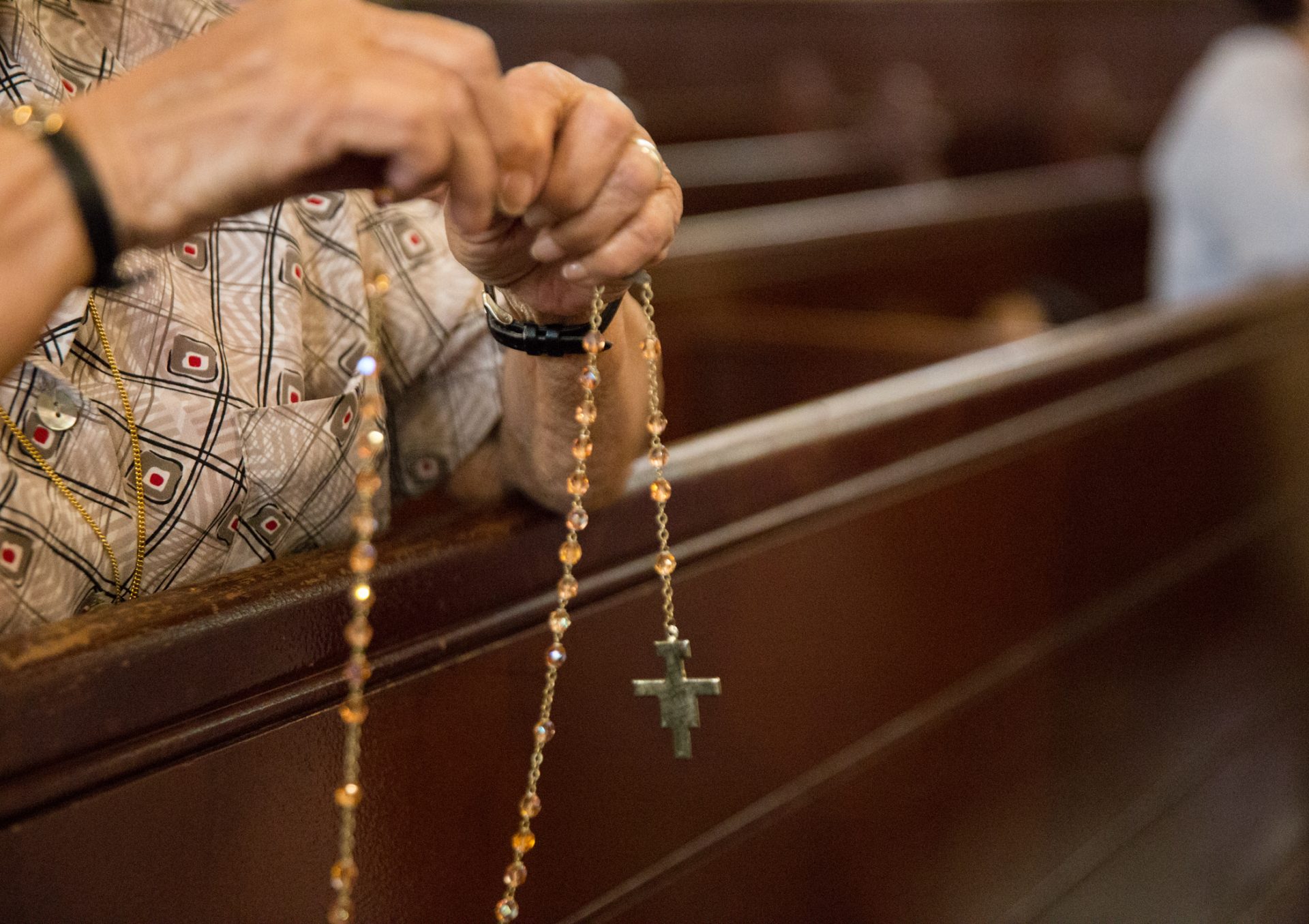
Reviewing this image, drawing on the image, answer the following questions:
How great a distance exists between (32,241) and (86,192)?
3 centimetres

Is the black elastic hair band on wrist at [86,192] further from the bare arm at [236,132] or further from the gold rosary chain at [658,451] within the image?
the gold rosary chain at [658,451]

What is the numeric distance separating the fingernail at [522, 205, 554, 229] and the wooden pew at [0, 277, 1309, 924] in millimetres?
270

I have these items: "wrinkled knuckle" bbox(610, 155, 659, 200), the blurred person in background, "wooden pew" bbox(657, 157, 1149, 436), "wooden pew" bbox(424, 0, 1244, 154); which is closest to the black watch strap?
"wrinkled knuckle" bbox(610, 155, 659, 200)

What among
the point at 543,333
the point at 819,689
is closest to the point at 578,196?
the point at 543,333

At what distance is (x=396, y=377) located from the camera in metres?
1.00

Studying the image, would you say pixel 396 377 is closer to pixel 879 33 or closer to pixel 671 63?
pixel 671 63

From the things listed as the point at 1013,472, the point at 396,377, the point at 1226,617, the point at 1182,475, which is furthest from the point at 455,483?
the point at 1226,617

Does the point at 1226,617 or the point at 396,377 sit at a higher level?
the point at 396,377

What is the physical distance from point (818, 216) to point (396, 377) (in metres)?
2.19

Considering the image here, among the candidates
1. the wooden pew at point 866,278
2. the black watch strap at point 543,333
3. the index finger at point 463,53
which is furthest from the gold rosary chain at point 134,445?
the wooden pew at point 866,278

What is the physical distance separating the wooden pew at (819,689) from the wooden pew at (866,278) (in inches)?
22.1

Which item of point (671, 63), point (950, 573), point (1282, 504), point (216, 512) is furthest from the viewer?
point (671, 63)

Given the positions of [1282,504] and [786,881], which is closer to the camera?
[786,881]

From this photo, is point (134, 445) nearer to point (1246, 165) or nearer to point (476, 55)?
point (476, 55)
